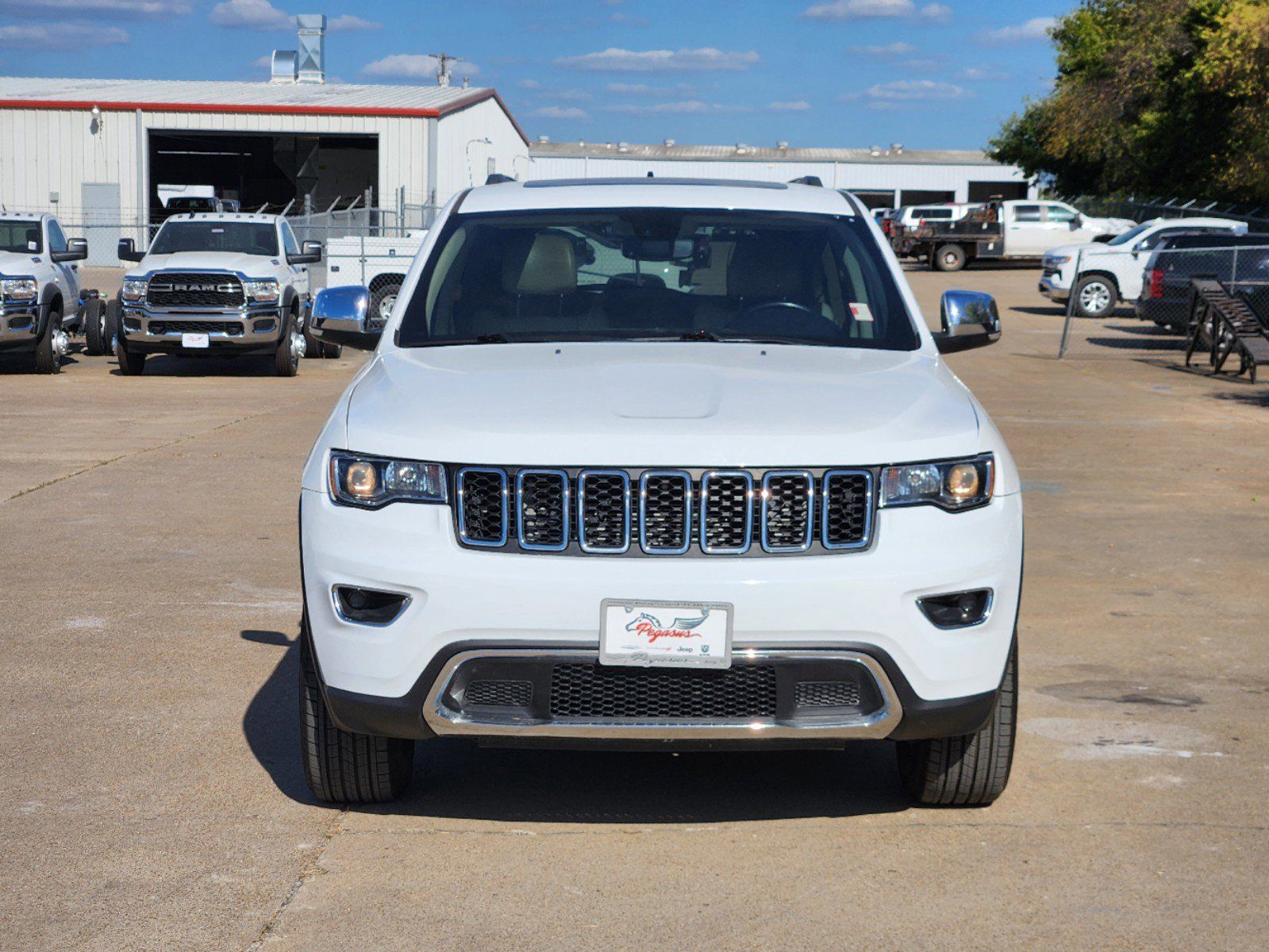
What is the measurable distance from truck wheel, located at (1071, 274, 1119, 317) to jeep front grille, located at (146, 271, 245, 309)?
17.5 meters

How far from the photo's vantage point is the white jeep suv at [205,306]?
1877 cm

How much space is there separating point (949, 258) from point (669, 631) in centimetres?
4541

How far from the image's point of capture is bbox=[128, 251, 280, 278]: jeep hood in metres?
18.8

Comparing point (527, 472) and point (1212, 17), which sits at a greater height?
point (1212, 17)

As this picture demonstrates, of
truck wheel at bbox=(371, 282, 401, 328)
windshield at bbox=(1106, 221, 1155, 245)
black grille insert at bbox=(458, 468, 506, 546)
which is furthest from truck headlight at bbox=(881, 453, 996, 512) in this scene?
windshield at bbox=(1106, 221, 1155, 245)

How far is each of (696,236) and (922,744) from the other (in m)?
1.94

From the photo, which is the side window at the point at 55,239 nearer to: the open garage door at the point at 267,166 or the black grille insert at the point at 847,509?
the black grille insert at the point at 847,509

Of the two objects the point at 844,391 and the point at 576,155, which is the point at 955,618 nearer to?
the point at 844,391

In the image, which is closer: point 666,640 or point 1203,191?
point 666,640

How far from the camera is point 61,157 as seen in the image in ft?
160

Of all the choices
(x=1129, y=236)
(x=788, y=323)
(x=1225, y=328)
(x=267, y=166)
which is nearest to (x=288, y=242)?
(x=1225, y=328)

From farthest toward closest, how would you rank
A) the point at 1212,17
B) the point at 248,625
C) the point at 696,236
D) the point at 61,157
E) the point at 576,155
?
the point at 576,155 < the point at 61,157 < the point at 1212,17 < the point at 248,625 < the point at 696,236

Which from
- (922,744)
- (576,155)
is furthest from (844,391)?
(576,155)

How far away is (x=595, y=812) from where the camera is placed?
4668mm
